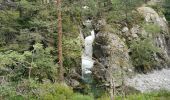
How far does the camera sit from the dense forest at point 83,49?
50.5 feet

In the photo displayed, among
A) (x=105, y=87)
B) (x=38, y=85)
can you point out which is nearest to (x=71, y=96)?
(x=38, y=85)

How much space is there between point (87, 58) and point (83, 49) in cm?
99

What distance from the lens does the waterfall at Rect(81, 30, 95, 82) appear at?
23256 millimetres

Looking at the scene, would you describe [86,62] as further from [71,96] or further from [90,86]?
[71,96]

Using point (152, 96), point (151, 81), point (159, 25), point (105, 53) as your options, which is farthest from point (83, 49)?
point (159, 25)

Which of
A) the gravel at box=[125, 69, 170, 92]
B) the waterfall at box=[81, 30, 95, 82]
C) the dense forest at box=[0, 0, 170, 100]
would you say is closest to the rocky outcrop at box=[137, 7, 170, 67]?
the dense forest at box=[0, 0, 170, 100]

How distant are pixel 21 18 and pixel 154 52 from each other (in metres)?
11.4

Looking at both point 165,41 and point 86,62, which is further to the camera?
point 165,41

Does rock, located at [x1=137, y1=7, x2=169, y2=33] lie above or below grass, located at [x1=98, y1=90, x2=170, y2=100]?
above

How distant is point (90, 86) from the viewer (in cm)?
2214

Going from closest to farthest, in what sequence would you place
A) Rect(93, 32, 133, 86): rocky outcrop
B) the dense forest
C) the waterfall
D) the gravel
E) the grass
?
the dense forest < the grass < the gravel < Rect(93, 32, 133, 86): rocky outcrop < the waterfall

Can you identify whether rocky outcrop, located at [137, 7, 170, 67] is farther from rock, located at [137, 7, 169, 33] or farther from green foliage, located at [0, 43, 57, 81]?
green foliage, located at [0, 43, 57, 81]

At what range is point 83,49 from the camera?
76.7 ft

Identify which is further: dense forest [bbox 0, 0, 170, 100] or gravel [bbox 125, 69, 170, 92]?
gravel [bbox 125, 69, 170, 92]
